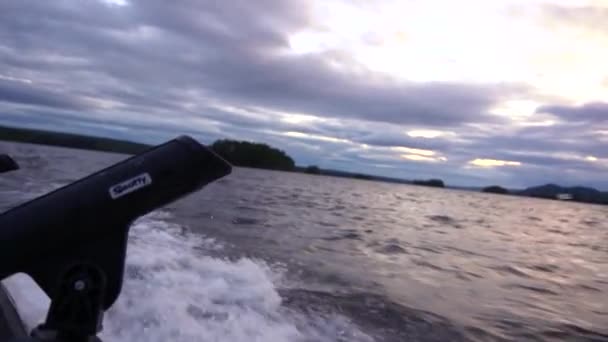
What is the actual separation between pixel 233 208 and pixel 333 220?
312 cm

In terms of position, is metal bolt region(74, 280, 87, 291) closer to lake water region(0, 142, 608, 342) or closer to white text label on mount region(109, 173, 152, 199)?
white text label on mount region(109, 173, 152, 199)

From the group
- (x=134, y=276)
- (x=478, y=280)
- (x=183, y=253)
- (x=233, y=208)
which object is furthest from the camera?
(x=233, y=208)

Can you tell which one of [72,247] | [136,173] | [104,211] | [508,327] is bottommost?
[508,327]

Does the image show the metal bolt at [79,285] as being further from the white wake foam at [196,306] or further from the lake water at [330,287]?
the lake water at [330,287]

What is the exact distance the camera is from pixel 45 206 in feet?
4.70

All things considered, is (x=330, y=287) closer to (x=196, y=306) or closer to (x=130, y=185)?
(x=196, y=306)

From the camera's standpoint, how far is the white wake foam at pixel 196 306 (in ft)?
15.0

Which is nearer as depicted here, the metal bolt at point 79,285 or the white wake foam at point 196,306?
the metal bolt at point 79,285

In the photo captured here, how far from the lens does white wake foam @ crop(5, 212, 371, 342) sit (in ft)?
15.0

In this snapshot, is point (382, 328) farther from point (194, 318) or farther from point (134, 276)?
point (134, 276)

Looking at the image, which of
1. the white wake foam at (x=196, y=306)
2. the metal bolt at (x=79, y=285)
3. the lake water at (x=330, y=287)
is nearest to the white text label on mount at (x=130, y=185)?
the metal bolt at (x=79, y=285)

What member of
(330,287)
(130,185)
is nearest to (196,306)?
(330,287)

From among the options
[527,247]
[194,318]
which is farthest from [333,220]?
[194,318]

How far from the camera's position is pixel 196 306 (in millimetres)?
5383
